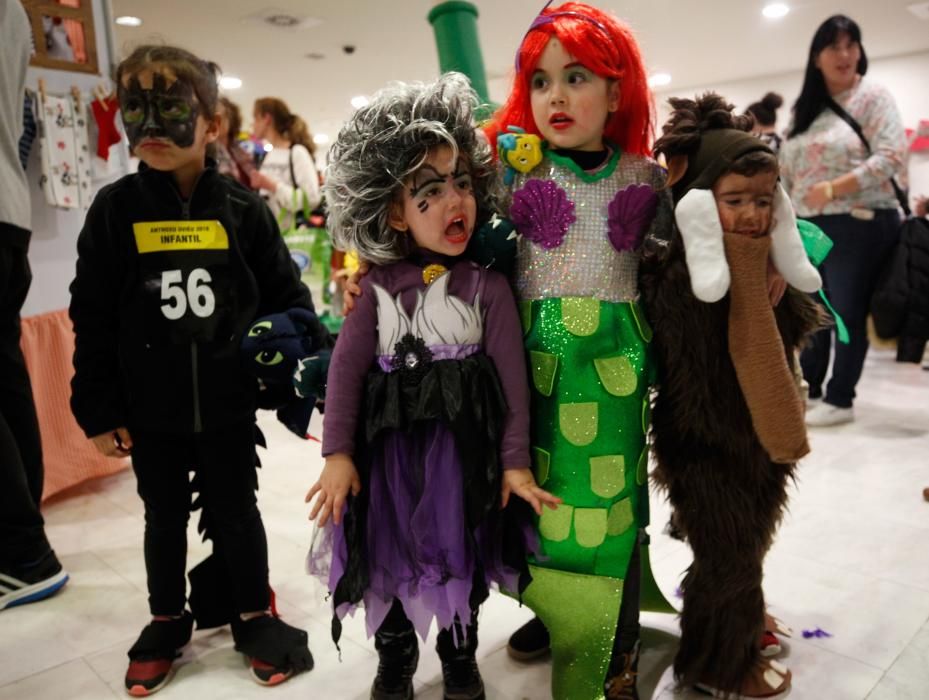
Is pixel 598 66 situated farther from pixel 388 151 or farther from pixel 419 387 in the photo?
pixel 419 387

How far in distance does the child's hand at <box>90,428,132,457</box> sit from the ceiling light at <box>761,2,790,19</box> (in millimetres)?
5387

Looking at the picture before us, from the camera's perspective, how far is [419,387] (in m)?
1.08

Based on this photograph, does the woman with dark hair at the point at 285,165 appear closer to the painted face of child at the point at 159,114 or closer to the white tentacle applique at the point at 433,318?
the painted face of child at the point at 159,114

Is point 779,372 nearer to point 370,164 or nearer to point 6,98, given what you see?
point 370,164

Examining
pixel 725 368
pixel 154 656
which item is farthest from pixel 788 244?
pixel 154 656

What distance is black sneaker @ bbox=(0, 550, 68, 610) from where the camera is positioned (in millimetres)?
1726

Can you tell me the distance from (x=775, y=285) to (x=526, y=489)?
518mm

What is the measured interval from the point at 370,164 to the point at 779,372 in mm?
690

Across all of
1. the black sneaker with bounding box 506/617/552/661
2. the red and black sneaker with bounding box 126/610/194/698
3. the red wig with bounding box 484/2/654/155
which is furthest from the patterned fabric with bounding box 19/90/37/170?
the black sneaker with bounding box 506/617/552/661

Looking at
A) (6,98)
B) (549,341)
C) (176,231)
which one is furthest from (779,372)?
(6,98)

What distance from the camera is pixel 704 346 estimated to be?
3.72 ft

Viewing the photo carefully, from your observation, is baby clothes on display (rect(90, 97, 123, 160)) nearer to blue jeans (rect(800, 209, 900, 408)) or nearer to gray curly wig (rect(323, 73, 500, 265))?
Answer: gray curly wig (rect(323, 73, 500, 265))

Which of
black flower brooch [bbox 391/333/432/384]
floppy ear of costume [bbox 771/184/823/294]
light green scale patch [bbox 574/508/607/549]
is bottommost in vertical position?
light green scale patch [bbox 574/508/607/549]

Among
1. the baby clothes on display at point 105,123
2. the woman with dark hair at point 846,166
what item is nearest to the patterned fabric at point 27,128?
the baby clothes on display at point 105,123
